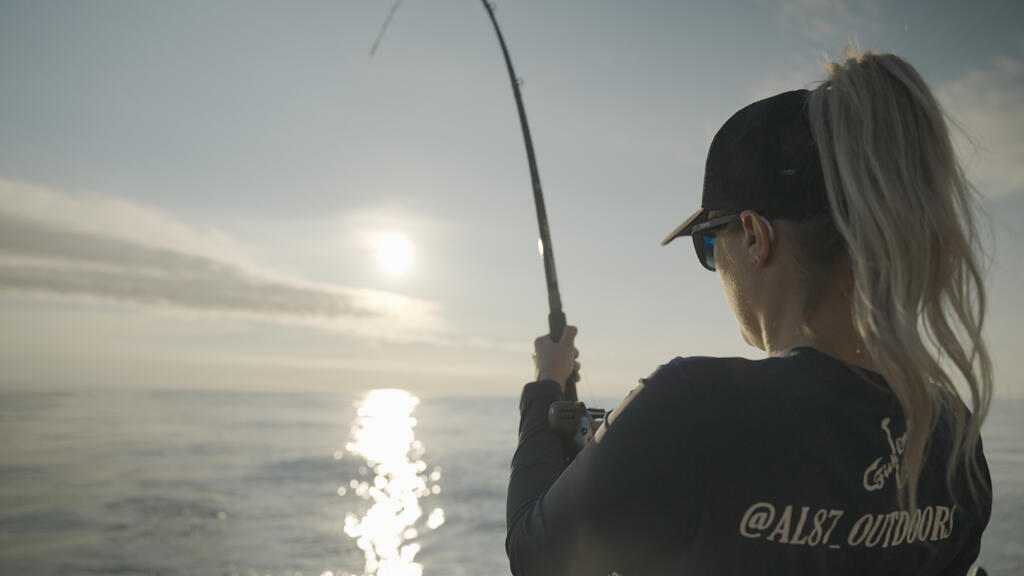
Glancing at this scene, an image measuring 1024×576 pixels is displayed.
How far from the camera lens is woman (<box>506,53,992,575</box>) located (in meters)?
0.93

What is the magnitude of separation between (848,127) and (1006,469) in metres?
26.3

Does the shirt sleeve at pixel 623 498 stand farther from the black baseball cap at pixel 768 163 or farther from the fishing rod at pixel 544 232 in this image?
the fishing rod at pixel 544 232

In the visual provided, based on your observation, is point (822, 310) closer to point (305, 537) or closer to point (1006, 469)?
point (305, 537)

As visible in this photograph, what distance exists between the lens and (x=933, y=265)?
3.47ft

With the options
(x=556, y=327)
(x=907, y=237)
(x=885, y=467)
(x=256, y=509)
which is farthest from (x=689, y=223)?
(x=256, y=509)

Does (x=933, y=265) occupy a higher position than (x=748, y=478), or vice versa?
(x=933, y=265)

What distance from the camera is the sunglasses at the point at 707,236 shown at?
1.30 m

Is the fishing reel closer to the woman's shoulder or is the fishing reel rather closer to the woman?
the woman

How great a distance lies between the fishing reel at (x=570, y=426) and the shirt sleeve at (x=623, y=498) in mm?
349

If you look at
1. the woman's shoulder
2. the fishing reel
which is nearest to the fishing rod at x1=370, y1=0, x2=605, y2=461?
the fishing reel

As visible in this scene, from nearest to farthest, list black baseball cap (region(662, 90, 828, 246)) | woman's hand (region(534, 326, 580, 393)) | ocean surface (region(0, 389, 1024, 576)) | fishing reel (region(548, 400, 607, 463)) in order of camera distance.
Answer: black baseball cap (region(662, 90, 828, 246))
fishing reel (region(548, 400, 607, 463))
woman's hand (region(534, 326, 580, 393))
ocean surface (region(0, 389, 1024, 576))

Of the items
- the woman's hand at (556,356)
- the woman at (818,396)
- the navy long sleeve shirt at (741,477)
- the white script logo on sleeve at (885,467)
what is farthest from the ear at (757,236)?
the woman's hand at (556,356)

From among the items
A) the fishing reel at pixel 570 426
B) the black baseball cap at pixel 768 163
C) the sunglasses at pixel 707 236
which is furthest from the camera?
the fishing reel at pixel 570 426

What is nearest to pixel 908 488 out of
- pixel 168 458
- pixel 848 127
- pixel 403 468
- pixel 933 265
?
pixel 933 265
